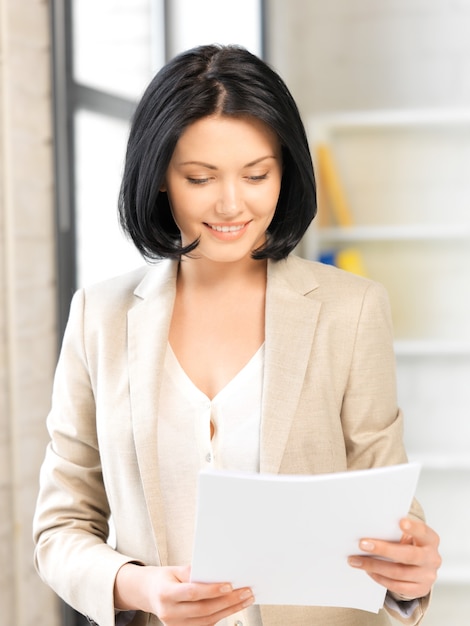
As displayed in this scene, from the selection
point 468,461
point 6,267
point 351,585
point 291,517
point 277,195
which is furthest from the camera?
point 468,461

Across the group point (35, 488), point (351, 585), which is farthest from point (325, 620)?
point (35, 488)

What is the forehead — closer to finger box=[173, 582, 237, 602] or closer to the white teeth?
the white teeth

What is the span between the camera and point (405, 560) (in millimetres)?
1075

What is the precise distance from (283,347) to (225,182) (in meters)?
0.24

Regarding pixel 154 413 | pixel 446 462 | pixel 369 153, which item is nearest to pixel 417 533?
pixel 154 413

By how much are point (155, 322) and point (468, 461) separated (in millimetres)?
2189

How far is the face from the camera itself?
1189 mm

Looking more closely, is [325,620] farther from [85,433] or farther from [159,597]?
[85,433]

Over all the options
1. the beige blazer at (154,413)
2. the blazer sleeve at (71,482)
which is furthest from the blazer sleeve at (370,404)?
the blazer sleeve at (71,482)

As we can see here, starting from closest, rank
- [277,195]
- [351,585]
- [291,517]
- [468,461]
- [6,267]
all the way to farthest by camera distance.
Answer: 1. [291,517]
2. [351,585]
3. [277,195]
4. [6,267]
5. [468,461]

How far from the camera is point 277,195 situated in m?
1.25

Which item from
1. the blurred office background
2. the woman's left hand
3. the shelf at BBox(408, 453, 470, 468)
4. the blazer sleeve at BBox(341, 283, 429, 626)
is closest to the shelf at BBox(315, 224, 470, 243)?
the blurred office background

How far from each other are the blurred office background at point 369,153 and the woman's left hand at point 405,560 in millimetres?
1282

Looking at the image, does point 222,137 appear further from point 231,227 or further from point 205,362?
point 205,362
